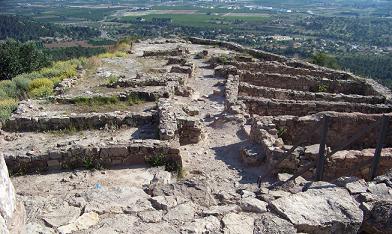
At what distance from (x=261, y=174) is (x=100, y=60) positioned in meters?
15.4

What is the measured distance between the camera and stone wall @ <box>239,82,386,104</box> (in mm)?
14703

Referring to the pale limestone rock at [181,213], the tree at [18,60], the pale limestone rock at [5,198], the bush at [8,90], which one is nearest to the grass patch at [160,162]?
the pale limestone rock at [181,213]

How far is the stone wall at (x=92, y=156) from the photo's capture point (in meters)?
8.77

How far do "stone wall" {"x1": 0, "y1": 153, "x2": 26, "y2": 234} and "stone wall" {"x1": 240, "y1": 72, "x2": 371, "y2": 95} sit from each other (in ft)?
49.7

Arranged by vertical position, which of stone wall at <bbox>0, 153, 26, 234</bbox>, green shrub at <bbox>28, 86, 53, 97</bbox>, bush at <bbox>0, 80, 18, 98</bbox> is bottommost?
bush at <bbox>0, 80, 18, 98</bbox>

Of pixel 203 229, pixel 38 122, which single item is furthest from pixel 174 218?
pixel 38 122

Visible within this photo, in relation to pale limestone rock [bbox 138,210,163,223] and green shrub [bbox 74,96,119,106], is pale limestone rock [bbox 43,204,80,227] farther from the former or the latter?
green shrub [bbox 74,96,119,106]

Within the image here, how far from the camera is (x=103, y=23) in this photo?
135625 mm

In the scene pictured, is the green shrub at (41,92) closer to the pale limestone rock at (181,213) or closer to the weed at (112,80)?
the weed at (112,80)

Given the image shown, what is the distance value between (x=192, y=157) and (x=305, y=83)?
1000 cm

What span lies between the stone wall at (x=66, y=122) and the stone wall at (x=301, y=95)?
6.15 meters

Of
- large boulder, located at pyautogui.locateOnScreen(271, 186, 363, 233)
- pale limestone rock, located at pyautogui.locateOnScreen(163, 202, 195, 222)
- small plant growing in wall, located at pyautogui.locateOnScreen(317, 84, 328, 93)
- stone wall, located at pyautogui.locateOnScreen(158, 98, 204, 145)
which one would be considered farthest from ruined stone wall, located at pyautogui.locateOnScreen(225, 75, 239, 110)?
pale limestone rock, located at pyautogui.locateOnScreen(163, 202, 195, 222)

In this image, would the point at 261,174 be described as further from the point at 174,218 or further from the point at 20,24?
the point at 20,24

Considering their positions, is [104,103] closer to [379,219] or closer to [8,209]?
[8,209]
